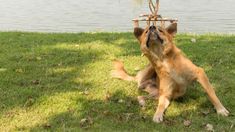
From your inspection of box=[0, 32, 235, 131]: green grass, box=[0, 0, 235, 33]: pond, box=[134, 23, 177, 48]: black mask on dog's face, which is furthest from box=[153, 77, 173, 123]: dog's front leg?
box=[0, 0, 235, 33]: pond

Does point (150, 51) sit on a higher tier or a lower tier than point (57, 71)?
higher

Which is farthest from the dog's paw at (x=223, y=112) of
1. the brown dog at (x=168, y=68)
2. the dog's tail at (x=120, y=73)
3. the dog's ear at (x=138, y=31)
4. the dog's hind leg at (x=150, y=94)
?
the dog's tail at (x=120, y=73)

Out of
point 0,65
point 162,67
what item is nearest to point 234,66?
point 162,67

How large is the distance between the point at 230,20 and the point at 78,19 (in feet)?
16.5

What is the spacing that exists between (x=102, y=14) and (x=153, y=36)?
484 inches

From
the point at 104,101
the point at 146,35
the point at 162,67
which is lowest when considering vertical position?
the point at 104,101

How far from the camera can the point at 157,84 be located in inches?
264

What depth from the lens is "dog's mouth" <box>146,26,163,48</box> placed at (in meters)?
5.80

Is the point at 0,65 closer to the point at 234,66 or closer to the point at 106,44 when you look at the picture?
the point at 106,44

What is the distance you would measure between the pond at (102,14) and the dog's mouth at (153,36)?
8886mm

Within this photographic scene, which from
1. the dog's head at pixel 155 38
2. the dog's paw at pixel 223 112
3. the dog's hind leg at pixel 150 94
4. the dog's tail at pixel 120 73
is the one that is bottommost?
the dog's paw at pixel 223 112

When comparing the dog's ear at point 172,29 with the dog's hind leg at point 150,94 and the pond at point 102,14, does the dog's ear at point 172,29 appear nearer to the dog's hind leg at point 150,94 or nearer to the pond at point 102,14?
the dog's hind leg at point 150,94

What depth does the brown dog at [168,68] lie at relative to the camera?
5.90 meters

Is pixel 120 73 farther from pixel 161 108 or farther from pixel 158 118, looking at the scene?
pixel 158 118
